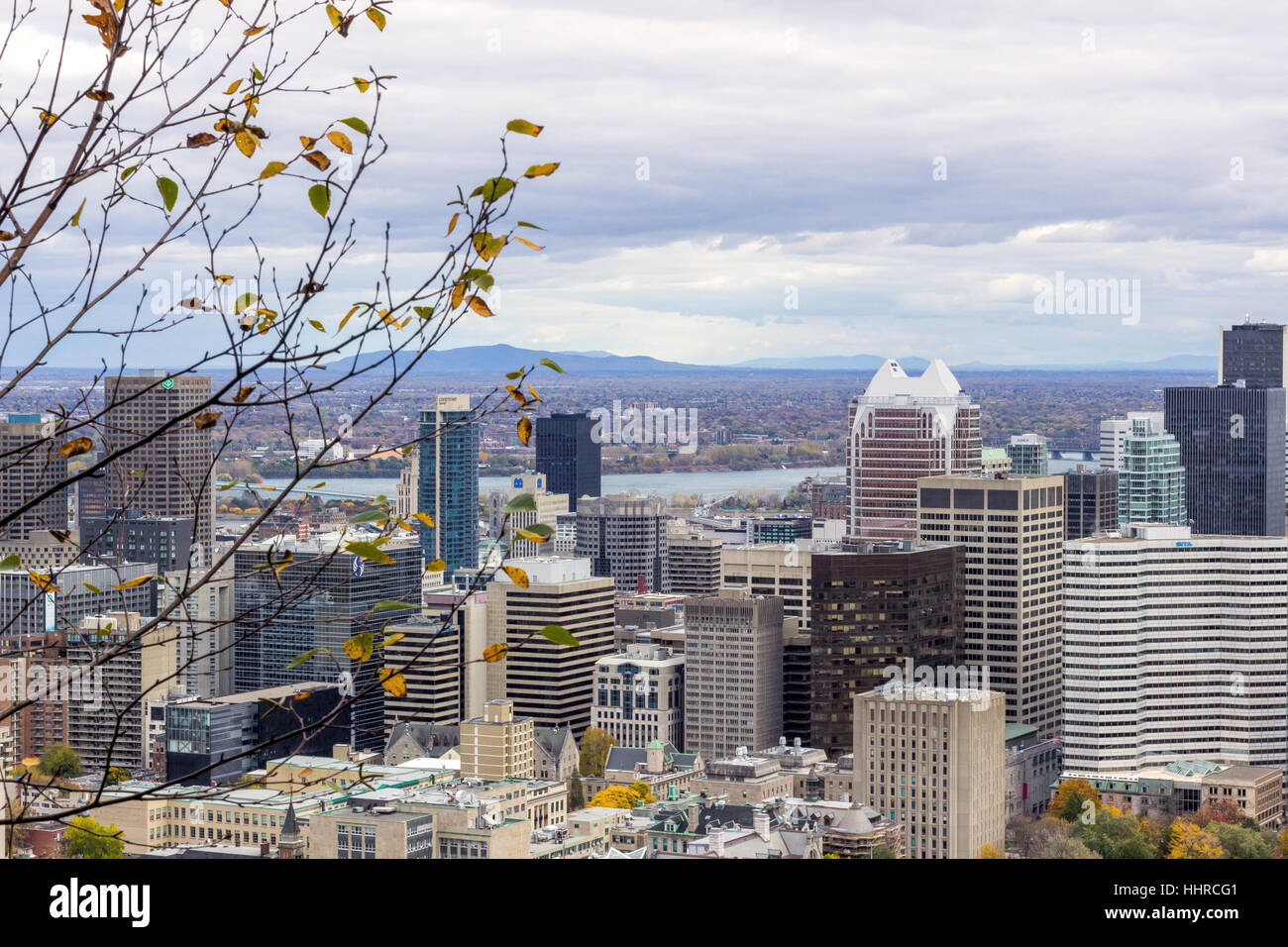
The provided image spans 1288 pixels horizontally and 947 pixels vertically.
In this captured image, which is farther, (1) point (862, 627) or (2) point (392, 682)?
(1) point (862, 627)

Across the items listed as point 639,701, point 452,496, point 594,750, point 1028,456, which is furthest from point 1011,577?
point 452,496

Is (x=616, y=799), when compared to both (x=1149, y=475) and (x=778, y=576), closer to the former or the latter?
Answer: (x=778, y=576)

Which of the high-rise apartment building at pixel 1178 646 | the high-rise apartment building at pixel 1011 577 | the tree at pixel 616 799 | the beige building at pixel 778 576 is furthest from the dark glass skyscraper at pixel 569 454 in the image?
the tree at pixel 616 799

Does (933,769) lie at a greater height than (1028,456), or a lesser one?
lesser

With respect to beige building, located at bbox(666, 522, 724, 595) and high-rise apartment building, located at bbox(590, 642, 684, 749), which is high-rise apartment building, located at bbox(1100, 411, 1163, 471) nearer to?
beige building, located at bbox(666, 522, 724, 595)

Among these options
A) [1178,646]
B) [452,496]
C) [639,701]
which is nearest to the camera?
[1178,646]

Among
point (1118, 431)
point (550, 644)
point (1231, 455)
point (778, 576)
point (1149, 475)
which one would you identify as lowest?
point (550, 644)
